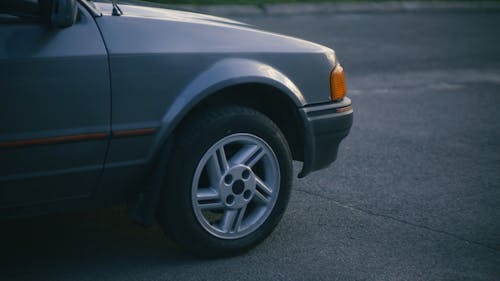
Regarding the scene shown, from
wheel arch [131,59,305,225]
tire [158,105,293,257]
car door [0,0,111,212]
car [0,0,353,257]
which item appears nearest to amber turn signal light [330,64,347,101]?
car [0,0,353,257]

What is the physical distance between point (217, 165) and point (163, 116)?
1.36 ft

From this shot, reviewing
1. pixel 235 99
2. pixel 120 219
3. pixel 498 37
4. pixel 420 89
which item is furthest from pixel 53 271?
pixel 498 37

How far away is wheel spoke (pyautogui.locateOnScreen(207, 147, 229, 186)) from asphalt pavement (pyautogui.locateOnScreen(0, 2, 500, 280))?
428 millimetres

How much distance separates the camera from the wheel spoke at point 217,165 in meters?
4.37

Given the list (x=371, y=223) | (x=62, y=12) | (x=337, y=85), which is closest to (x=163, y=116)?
(x=62, y=12)

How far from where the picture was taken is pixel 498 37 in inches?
525

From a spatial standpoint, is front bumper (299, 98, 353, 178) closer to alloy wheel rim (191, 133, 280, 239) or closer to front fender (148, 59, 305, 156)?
front fender (148, 59, 305, 156)

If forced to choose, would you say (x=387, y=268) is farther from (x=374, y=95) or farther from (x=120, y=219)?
(x=374, y=95)

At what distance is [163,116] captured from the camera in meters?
4.14

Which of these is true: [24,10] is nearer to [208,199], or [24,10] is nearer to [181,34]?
[181,34]

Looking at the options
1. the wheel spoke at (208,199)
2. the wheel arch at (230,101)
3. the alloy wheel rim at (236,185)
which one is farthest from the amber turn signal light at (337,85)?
the wheel spoke at (208,199)

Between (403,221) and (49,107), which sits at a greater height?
(49,107)

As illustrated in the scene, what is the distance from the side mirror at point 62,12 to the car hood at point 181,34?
208 mm

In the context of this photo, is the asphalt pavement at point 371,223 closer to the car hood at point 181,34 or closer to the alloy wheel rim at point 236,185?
the alloy wheel rim at point 236,185
